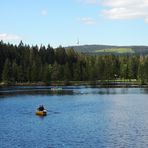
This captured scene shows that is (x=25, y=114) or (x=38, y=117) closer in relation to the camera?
(x=38, y=117)

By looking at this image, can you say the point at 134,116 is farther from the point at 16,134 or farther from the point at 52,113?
the point at 16,134

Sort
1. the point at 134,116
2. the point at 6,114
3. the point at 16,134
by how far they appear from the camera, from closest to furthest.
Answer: the point at 16,134, the point at 134,116, the point at 6,114

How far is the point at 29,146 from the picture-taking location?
67.8m

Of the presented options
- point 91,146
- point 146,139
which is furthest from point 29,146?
point 146,139

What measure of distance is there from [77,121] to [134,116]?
15691mm

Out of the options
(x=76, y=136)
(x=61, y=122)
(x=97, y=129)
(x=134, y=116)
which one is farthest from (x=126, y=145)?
(x=134, y=116)

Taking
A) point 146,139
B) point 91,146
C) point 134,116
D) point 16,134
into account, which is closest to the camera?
point 91,146

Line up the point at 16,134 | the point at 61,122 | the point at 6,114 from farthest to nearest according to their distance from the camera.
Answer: the point at 6,114 < the point at 61,122 < the point at 16,134

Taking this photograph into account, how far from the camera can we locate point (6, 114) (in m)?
115

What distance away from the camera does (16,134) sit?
79.4 metres

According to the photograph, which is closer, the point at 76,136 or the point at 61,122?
the point at 76,136

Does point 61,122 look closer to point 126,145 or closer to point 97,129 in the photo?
point 97,129

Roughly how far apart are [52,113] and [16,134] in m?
38.4

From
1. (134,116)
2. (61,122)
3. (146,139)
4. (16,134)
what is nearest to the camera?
(146,139)
